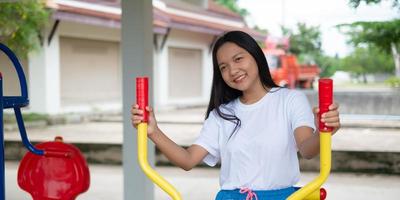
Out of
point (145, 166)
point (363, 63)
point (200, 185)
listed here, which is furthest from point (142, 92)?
point (363, 63)

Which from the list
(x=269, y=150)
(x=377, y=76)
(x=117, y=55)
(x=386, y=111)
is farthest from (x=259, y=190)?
(x=377, y=76)

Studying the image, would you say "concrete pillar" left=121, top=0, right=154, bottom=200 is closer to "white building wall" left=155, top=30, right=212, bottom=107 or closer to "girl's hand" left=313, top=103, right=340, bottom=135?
"girl's hand" left=313, top=103, right=340, bottom=135

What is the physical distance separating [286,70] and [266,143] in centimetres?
1599

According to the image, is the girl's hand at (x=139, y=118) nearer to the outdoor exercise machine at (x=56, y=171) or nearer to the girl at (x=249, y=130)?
the girl at (x=249, y=130)

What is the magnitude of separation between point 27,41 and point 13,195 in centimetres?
464

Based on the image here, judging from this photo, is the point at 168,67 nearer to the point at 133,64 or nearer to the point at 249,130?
the point at 133,64

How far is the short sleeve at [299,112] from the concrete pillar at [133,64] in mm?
1935

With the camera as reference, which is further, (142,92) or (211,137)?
(211,137)

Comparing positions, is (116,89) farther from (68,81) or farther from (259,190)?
(259,190)

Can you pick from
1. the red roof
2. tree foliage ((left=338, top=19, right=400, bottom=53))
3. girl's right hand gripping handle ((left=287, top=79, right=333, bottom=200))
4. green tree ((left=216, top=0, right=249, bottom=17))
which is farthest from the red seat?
green tree ((left=216, top=0, right=249, bottom=17))

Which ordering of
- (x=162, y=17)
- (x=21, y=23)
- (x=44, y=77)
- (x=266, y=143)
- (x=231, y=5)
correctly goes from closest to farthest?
1. (x=266, y=143)
2. (x=21, y=23)
3. (x=44, y=77)
4. (x=162, y=17)
5. (x=231, y=5)

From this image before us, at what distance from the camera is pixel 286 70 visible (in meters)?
17.3

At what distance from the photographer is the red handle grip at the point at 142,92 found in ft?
4.58

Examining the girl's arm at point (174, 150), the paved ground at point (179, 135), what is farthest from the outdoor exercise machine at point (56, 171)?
the paved ground at point (179, 135)
